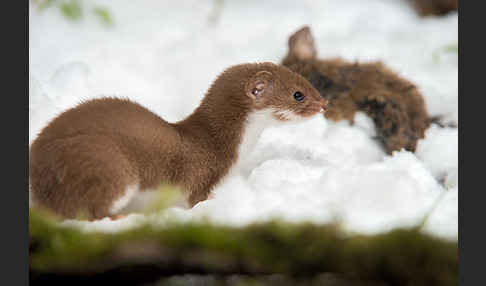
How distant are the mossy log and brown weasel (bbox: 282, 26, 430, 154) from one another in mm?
1451

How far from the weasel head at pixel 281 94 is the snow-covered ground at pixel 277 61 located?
0.42ft

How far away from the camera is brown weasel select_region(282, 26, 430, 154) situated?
2.58 m

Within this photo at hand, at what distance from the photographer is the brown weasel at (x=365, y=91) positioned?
8.47 ft

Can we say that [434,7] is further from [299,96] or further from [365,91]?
[299,96]

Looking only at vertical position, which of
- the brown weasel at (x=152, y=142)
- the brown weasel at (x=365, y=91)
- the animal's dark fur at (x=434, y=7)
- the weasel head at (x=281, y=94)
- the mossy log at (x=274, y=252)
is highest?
the animal's dark fur at (x=434, y=7)

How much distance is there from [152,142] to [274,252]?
693 mm

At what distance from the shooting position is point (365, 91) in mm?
2686

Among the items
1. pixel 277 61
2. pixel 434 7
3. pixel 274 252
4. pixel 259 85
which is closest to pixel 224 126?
pixel 259 85

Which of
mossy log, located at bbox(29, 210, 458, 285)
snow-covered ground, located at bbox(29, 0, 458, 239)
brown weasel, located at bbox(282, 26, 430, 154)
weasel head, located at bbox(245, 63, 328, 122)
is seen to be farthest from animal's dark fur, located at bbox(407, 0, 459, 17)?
mossy log, located at bbox(29, 210, 458, 285)

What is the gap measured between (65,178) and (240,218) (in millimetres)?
524

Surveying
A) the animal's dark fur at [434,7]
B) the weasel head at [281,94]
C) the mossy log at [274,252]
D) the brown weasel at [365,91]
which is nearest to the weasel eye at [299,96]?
the weasel head at [281,94]

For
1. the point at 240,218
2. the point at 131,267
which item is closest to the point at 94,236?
the point at 131,267

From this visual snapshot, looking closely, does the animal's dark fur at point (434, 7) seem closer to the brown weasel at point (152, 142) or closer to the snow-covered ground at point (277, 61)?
the snow-covered ground at point (277, 61)

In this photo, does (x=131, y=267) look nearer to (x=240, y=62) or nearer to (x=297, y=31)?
(x=240, y=62)
